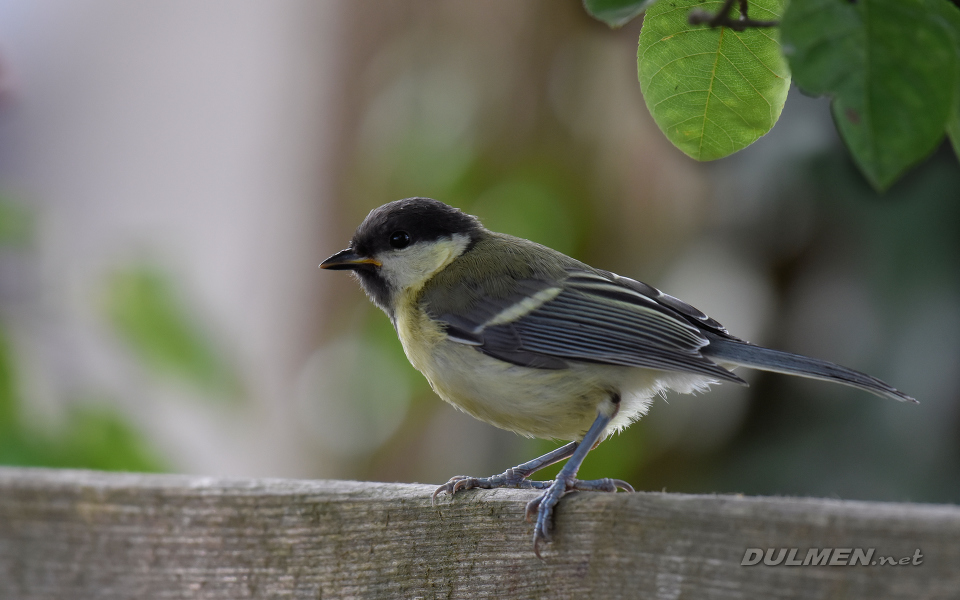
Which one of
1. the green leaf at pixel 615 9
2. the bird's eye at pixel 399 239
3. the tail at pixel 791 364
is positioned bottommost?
the bird's eye at pixel 399 239

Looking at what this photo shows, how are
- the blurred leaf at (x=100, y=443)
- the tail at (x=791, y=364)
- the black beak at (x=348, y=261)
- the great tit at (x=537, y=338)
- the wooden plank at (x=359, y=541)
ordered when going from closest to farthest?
1. the wooden plank at (x=359, y=541)
2. the tail at (x=791, y=364)
3. the great tit at (x=537, y=338)
4. the blurred leaf at (x=100, y=443)
5. the black beak at (x=348, y=261)

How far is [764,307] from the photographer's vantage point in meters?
3.01

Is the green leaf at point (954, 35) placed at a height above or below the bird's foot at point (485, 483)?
above

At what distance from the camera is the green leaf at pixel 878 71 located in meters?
0.70

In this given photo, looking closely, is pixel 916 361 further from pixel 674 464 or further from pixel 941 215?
pixel 674 464

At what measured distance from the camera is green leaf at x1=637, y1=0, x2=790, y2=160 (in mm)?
1083

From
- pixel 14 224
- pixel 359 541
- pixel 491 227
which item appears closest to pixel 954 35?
pixel 359 541

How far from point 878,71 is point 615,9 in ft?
0.76

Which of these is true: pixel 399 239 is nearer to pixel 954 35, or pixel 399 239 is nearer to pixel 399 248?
pixel 399 248

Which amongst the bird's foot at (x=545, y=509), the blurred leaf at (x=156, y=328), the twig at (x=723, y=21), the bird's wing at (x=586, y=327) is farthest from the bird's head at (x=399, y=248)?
the twig at (x=723, y=21)

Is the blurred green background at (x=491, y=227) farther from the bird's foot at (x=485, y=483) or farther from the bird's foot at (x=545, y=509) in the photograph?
the bird's foot at (x=545, y=509)

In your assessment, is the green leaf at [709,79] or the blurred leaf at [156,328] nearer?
the green leaf at [709,79]

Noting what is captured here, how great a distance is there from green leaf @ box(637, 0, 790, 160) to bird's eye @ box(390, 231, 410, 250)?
126 centimetres

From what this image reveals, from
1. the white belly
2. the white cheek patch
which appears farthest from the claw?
the white cheek patch
